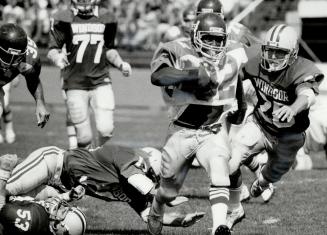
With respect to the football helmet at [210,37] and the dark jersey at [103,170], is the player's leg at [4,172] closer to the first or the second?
the dark jersey at [103,170]

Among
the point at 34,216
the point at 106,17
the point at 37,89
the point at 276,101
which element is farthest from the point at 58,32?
the point at 34,216

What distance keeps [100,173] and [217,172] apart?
3.11 feet

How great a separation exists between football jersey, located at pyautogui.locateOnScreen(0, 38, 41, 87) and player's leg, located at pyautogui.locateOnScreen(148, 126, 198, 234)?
1586 millimetres

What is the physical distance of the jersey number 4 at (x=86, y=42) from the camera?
815 cm

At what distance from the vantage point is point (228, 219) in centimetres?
570

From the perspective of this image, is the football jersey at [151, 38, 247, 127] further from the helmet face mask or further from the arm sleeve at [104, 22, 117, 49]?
the arm sleeve at [104, 22, 117, 49]

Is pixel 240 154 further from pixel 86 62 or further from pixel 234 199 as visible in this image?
pixel 86 62

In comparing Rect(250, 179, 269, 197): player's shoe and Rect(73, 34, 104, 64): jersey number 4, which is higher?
Rect(73, 34, 104, 64): jersey number 4

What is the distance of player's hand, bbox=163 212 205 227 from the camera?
217 inches

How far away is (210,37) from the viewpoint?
5312mm

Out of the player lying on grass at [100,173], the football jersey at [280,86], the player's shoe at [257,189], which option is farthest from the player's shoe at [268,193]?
the player lying on grass at [100,173]

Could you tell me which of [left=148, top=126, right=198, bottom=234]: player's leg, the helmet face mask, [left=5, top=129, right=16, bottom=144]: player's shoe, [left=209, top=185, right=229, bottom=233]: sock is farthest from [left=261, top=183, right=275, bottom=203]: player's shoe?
[left=5, top=129, right=16, bottom=144]: player's shoe

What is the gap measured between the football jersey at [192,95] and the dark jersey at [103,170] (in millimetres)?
458

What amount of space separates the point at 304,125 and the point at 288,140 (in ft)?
0.59
